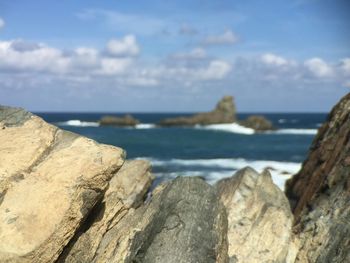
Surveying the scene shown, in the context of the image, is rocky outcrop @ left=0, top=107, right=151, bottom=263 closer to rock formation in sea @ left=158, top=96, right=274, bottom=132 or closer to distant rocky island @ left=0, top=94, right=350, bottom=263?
distant rocky island @ left=0, top=94, right=350, bottom=263

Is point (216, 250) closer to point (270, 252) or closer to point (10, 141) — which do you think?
point (270, 252)

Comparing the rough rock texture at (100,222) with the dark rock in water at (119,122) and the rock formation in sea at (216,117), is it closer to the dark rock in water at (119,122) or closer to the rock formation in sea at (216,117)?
the rock formation in sea at (216,117)

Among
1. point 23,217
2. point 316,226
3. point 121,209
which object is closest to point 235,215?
point 316,226

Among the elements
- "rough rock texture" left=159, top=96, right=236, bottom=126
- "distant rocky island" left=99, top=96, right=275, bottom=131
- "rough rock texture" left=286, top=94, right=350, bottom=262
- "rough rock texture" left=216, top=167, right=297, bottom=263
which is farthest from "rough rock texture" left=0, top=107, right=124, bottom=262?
"rough rock texture" left=159, top=96, right=236, bottom=126

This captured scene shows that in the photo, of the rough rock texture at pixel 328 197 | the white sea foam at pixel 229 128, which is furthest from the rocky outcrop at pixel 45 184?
the white sea foam at pixel 229 128

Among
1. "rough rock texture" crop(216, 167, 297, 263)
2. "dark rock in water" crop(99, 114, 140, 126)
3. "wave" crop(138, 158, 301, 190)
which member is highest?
"rough rock texture" crop(216, 167, 297, 263)

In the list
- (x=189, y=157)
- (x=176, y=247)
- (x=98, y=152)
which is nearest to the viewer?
(x=176, y=247)

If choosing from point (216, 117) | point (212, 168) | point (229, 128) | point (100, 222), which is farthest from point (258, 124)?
point (100, 222)
